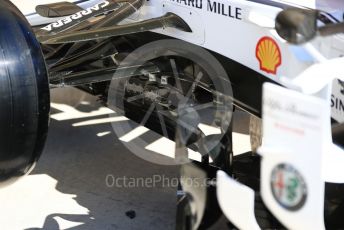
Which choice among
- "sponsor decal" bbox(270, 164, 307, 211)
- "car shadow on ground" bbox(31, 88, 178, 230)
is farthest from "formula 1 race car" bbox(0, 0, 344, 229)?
"car shadow on ground" bbox(31, 88, 178, 230)

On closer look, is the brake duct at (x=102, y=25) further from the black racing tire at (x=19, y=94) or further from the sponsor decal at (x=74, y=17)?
the black racing tire at (x=19, y=94)

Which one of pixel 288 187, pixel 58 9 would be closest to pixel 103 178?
pixel 58 9

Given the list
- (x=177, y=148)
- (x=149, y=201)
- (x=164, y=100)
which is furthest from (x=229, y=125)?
(x=149, y=201)

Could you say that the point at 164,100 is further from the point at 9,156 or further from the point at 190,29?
the point at 9,156

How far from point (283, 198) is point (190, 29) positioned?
3.84 feet

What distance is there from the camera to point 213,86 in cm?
284

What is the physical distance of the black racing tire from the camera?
2344 mm

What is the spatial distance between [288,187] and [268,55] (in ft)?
2.47

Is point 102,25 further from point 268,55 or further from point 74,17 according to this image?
point 268,55

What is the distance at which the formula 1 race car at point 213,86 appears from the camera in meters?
1.81

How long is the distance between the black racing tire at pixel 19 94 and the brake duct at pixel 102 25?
11.3 inches

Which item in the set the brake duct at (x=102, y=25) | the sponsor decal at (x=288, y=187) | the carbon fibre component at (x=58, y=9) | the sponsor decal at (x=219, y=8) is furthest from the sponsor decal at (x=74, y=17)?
the sponsor decal at (x=288, y=187)

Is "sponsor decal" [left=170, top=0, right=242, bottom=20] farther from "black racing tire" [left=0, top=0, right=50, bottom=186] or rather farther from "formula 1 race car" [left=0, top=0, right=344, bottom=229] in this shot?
"black racing tire" [left=0, top=0, right=50, bottom=186]

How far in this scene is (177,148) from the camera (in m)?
2.72
